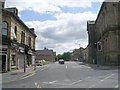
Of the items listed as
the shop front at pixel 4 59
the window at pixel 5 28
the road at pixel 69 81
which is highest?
the window at pixel 5 28

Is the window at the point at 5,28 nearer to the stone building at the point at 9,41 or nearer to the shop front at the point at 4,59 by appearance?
the stone building at the point at 9,41

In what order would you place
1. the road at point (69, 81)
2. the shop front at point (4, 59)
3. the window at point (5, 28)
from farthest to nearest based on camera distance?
1. the window at point (5, 28)
2. the shop front at point (4, 59)
3. the road at point (69, 81)

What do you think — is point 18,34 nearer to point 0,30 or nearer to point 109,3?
point 0,30

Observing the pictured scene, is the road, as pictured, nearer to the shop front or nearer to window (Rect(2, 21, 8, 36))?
the shop front

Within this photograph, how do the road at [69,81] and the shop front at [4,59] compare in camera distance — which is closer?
the road at [69,81]

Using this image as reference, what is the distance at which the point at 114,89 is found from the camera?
1591 centimetres

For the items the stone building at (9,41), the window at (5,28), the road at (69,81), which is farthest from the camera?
the window at (5,28)

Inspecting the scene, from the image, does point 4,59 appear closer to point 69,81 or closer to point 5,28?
point 5,28

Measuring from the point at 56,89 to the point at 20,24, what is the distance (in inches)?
1284

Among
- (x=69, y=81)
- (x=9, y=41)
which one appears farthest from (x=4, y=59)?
(x=69, y=81)

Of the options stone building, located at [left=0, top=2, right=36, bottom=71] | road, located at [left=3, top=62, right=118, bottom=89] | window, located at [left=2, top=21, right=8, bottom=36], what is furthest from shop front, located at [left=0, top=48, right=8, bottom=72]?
road, located at [left=3, top=62, right=118, bottom=89]

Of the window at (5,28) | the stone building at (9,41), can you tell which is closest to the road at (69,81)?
the stone building at (9,41)

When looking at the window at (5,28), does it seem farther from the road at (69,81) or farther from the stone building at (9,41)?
the road at (69,81)

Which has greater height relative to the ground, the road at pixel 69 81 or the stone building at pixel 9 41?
the stone building at pixel 9 41
